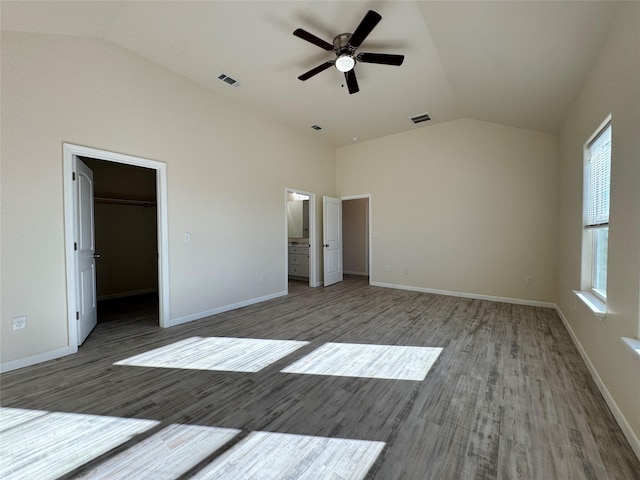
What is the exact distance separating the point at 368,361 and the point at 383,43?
130 inches

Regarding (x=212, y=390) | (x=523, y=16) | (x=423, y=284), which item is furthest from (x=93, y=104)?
(x=423, y=284)

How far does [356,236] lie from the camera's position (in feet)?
25.4

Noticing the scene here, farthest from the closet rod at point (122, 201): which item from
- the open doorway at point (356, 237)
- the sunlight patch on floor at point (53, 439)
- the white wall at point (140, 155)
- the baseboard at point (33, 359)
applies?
the open doorway at point (356, 237)

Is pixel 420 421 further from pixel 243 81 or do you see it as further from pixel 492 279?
pixel 243 81

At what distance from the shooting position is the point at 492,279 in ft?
15.6

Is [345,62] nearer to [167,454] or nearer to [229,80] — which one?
[229,80]

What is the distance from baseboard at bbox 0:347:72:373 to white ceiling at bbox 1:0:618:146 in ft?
9.46

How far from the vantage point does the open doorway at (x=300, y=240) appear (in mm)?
5852

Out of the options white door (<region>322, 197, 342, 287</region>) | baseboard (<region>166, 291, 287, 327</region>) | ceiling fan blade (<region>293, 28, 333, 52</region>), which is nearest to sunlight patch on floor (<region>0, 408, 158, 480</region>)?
baseboard (<region>166, 291, 287, 327</region>)

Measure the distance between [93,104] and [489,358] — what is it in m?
4.73

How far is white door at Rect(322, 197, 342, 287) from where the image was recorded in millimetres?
6004

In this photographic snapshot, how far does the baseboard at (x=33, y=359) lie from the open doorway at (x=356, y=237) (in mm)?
6090

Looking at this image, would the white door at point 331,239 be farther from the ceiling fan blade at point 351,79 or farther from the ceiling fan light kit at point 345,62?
the ceiling fan light kit at point 345,62

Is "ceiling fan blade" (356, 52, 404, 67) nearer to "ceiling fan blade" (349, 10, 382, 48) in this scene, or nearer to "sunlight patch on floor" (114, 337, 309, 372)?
"ceiling fan blade" (349, 10, 382, 48)
